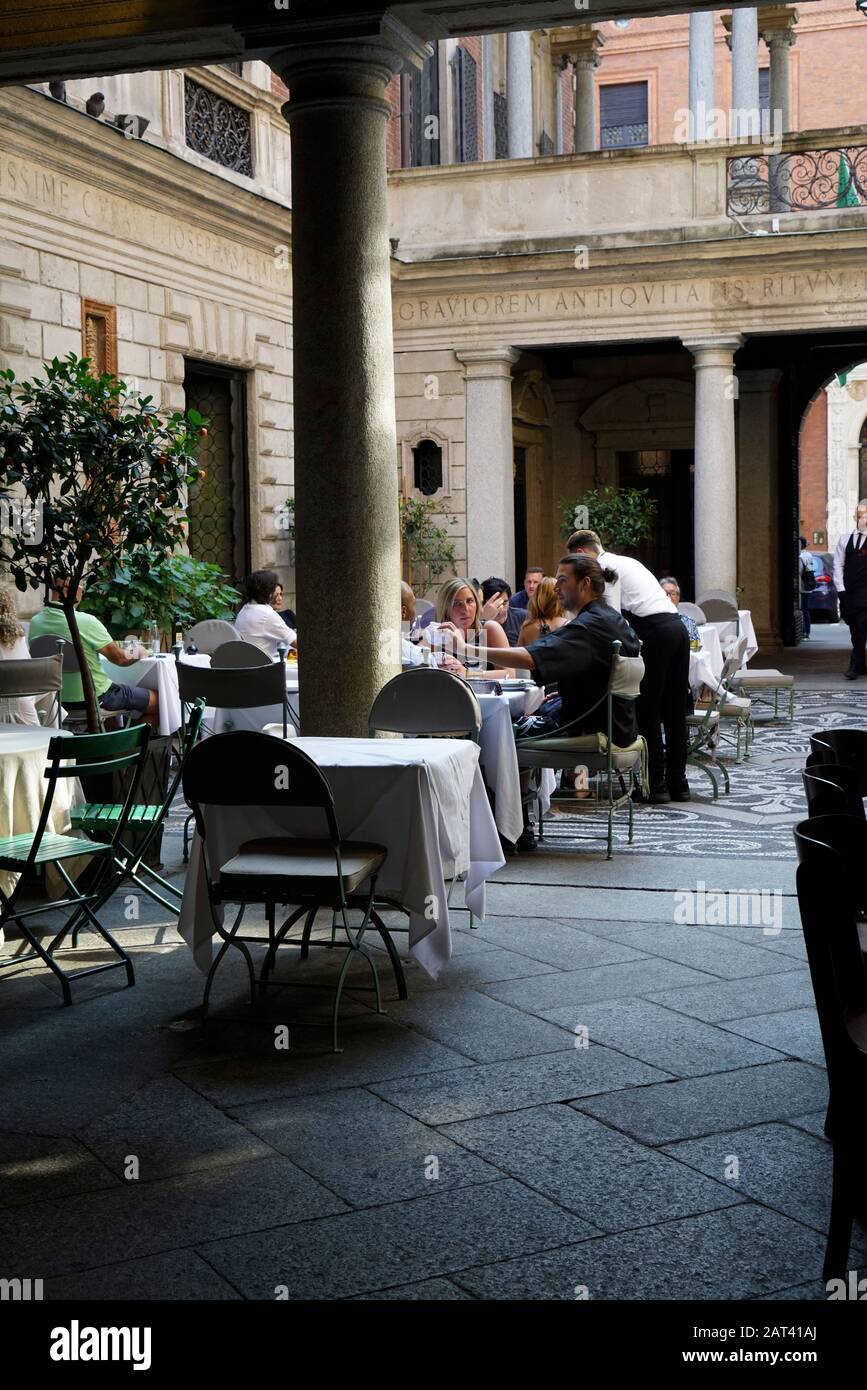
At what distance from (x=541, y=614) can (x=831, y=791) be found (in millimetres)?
5174

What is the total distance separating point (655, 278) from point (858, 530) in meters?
3.47

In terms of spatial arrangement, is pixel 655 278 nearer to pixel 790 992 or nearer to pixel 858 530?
pixel 858 530

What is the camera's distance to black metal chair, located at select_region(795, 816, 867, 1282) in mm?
2725

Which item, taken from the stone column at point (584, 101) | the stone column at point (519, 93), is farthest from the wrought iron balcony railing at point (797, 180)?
the stone column at point (584, 101)

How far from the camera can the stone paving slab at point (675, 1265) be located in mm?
2811

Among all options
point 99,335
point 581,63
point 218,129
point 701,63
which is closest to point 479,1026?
point 99,335

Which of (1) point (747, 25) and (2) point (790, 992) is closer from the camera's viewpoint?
(2) point (790, 992)

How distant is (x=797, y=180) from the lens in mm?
15484

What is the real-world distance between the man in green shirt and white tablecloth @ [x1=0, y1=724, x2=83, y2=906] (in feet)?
4.02

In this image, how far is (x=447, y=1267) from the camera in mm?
2910

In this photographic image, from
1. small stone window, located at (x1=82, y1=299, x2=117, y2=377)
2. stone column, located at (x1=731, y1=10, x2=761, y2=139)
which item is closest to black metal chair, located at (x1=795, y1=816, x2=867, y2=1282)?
small stone window, located at (x1=82, y1=299, x2=117, y2=377)

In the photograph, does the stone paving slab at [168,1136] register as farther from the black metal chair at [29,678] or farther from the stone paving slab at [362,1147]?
the black metal chair at [29,678]

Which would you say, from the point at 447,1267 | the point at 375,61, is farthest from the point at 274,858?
the point at 375,61

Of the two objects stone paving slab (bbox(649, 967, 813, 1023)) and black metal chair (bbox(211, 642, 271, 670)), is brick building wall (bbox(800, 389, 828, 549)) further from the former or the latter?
stone paving slab (bbox(649, 967, 813, 1023))
